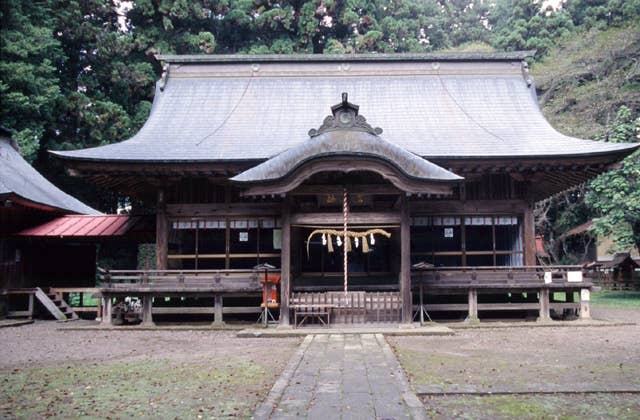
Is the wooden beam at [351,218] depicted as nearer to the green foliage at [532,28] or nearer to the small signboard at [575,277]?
the small signboard at [575,277]

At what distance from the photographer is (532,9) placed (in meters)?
43.1

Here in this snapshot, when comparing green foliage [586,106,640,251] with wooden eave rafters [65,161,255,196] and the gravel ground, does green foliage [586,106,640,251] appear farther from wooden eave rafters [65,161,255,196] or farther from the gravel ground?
wooden eave rafters [65,161,255,196]

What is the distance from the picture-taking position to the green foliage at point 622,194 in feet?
Answer: 67.0

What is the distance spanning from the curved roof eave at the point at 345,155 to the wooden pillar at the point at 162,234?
3.99 m

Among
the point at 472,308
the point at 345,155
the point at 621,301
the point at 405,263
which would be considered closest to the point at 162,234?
the point at 345,155

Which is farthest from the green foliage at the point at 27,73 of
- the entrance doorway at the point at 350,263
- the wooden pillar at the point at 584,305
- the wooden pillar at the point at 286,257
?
the wooden pillar at the point at 584,305

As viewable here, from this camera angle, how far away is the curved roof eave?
42.5 ft

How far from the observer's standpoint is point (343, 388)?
23.4 feet

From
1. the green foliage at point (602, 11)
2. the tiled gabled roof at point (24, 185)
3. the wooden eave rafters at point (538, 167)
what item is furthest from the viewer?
the green foliage at point (602, 11)

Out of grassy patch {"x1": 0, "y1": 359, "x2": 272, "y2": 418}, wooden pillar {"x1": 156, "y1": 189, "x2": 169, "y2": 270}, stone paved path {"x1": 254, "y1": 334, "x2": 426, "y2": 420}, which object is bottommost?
grassy patch {"x1": 0, "y1": 359, "x2": 272, "y2": 418}

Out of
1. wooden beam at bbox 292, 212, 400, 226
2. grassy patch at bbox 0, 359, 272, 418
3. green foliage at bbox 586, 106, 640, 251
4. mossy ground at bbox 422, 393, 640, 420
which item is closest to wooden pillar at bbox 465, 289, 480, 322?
wooden beam at bbox 292, 212, 400, 226

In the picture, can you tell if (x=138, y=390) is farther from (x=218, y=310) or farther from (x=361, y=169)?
(x=361, y=169)

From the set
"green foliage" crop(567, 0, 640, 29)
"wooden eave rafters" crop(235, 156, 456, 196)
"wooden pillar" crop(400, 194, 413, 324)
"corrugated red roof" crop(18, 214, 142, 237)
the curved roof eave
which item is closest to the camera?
the curved roof eave

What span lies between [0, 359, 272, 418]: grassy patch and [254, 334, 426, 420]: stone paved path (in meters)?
0.41
